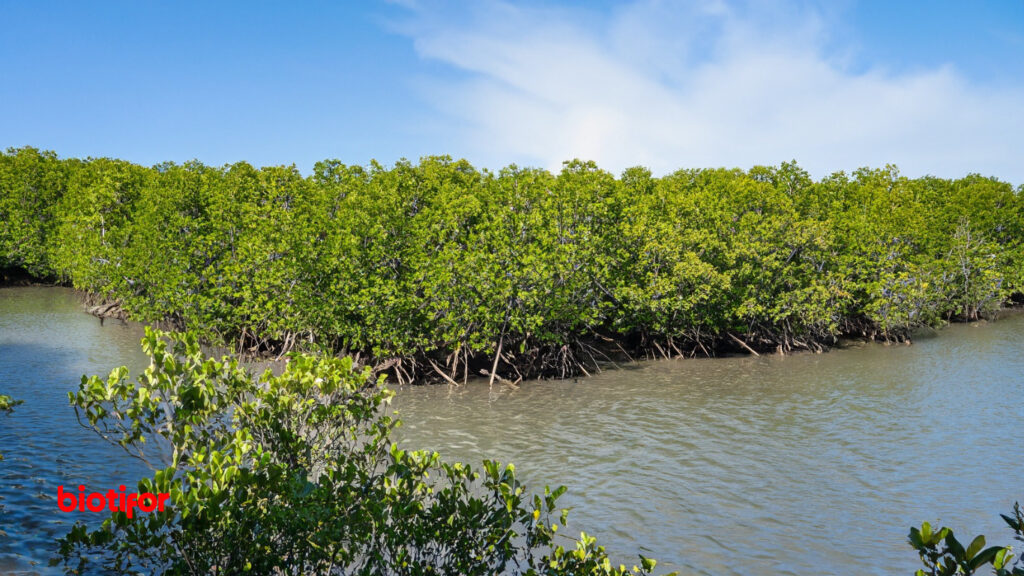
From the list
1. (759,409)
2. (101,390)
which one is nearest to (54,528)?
(101,390)

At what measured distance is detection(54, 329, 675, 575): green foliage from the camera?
6086mm

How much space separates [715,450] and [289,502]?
13517 mm

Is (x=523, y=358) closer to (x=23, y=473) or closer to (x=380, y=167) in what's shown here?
(x=380, y=167)

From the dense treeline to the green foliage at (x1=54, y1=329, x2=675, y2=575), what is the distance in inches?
607

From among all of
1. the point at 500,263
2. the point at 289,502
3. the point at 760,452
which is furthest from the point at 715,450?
the point at 289,502

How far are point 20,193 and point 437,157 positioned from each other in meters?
41.5

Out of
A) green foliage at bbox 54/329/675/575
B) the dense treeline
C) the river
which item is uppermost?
the dense treeline

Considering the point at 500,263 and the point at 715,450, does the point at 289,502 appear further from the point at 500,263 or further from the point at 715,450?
the point at 500,263

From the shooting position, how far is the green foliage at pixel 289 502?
6.09 m

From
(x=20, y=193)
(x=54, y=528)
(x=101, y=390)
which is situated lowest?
(x=54, y=528)

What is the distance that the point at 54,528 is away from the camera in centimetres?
1111

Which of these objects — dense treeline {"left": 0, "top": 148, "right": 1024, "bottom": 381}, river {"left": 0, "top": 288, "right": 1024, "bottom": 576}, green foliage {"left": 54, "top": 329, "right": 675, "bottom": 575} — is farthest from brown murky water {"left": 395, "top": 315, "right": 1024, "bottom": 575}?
green foliage {"left": 54, "top": 329, "right": 675, "bottom": 575}

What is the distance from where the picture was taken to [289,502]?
22.0 ft

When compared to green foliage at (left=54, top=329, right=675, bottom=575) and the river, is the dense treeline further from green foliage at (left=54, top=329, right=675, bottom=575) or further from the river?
green foliage at (left=54, top=329, right=675, bottom=575)
